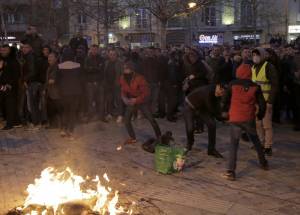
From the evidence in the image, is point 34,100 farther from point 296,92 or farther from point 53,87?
point 296,92

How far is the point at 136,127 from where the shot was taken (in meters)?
12.4

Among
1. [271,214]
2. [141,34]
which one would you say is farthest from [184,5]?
[141,34]

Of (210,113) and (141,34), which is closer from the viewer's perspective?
(210,113)

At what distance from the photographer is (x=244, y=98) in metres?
7.82

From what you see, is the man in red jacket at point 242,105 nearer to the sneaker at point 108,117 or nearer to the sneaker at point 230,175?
the sneaker at point 230,175

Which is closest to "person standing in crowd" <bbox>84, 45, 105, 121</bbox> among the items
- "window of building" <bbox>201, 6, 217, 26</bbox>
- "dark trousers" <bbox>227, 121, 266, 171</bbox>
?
"dark trousers" <bbox>227, 121, 266, 171</bbox>

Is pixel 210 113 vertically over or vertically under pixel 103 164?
over

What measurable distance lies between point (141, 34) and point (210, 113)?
150 ft

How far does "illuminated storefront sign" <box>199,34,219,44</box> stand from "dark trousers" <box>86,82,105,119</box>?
40157 millimetres

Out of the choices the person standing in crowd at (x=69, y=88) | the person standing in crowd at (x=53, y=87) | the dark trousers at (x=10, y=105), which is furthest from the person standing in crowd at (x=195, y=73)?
the dark trousers at (x=10, y=105)

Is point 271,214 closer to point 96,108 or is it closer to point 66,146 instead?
point 66,146

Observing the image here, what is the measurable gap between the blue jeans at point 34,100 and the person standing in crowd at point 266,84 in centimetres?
555

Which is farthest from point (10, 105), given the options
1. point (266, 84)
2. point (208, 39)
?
point (208, 39)

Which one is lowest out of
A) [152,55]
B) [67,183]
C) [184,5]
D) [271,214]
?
[271,214]
